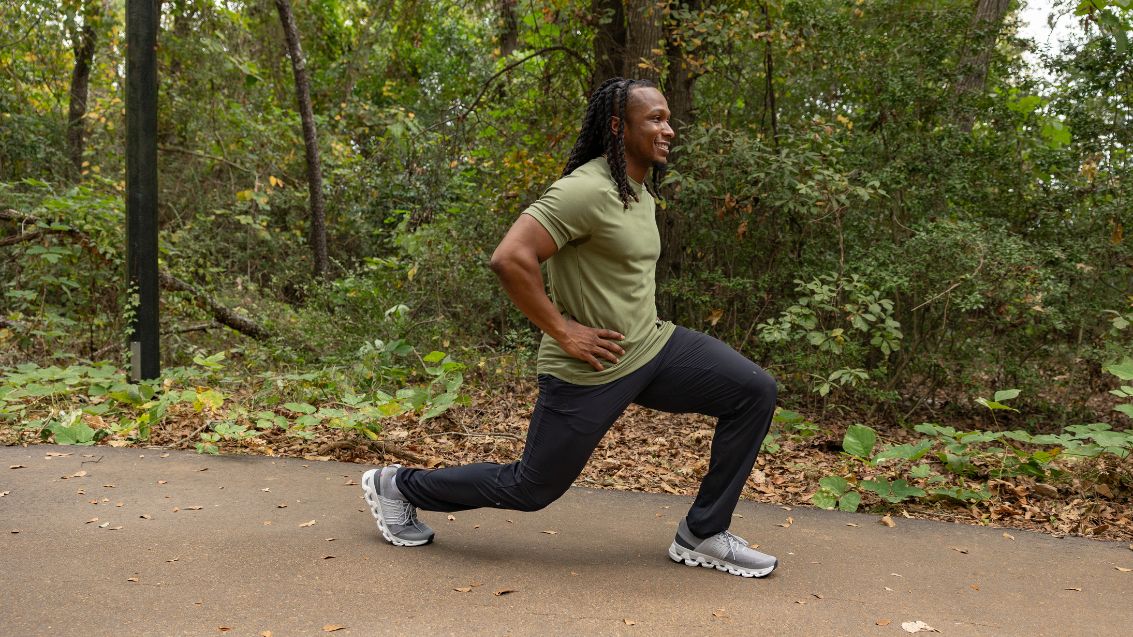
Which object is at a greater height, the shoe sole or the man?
the man

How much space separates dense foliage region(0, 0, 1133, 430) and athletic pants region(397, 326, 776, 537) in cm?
369

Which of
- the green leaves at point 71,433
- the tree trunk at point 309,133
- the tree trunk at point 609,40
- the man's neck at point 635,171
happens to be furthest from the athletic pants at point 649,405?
the tree trunk at point 309,133

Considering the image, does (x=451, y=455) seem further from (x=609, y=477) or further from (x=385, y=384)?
(x=385, y=384)

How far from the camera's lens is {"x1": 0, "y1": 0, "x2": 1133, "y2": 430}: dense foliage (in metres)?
7.64

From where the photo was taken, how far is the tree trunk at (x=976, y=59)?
8359mm

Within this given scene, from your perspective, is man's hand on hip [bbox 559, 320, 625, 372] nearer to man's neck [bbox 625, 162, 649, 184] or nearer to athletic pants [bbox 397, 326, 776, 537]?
athletic pants [bbox 397, 326, 776, 537]

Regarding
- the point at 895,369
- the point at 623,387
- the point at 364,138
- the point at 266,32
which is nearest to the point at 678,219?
the point at 895,369

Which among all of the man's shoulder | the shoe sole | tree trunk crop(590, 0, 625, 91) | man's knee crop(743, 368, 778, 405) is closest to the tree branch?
tree trunk crop(590, 0, 625, 91)

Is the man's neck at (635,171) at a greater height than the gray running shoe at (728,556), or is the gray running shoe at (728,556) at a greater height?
the man's neck at (635,171)

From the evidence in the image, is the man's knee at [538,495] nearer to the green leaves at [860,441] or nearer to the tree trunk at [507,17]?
the green leaves at [860,441]

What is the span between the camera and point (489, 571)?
382 cm

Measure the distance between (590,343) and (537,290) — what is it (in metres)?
0.30

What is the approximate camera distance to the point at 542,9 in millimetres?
9180

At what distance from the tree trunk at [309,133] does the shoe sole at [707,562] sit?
9.22 meters
